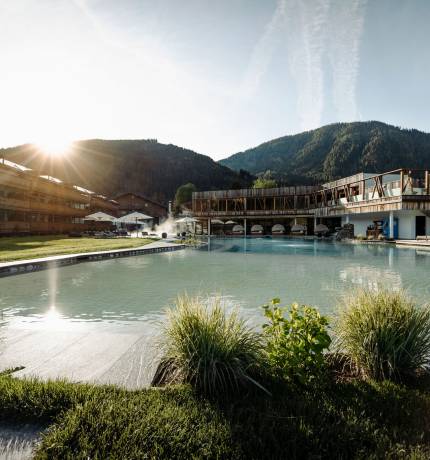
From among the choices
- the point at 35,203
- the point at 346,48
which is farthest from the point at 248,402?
the point at 35,203

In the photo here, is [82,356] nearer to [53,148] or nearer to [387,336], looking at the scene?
[387,336]

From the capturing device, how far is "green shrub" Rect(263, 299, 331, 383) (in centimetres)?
279

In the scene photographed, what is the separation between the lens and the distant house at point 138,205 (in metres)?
63.5

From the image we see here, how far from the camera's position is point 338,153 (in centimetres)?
10656

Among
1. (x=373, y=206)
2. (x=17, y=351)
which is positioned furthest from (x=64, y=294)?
(x=373, y=206)

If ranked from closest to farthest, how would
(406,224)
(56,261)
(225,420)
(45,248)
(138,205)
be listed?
(225,420) → (56,261) → (45,248) → (406,224) → (138,205)

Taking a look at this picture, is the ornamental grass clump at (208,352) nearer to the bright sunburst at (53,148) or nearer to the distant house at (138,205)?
the distant house at (138,205)

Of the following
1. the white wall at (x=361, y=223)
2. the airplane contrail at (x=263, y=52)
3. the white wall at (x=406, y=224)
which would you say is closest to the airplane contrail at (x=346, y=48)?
the airplane contrail at (x=263, y=52)

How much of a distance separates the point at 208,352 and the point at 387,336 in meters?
1.69

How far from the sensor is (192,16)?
472 inches

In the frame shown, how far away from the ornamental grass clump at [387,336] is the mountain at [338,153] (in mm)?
91203

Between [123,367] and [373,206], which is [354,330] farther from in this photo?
[373,206]

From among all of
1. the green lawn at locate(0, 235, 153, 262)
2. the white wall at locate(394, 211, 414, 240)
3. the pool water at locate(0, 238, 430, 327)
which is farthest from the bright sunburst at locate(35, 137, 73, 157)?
the pool water at locate(0, 238, 430, 327)

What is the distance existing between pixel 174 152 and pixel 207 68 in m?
Answer: 98.1
